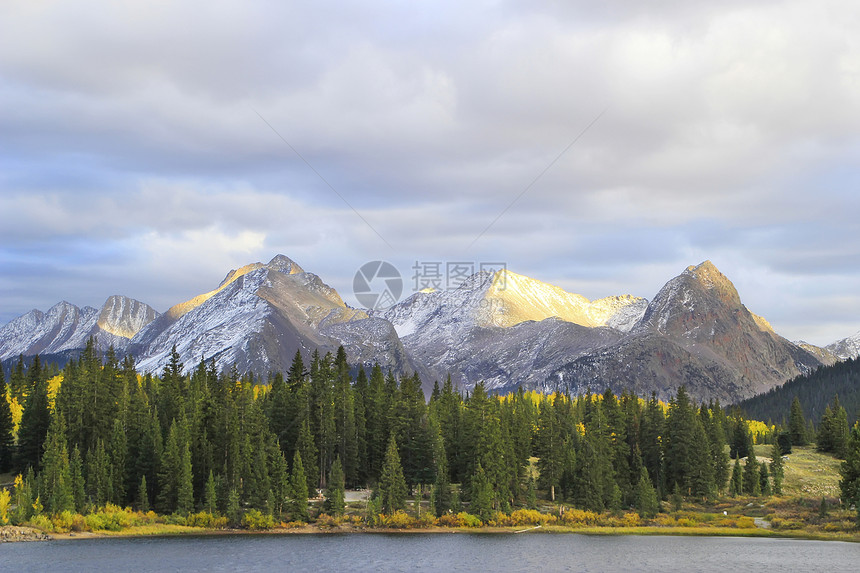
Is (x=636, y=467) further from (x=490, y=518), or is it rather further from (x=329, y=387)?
(x=329, y=387)

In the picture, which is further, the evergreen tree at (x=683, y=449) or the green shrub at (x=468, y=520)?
the evergreen tree at (x=683, y=449)

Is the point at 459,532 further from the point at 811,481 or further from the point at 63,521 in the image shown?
the point at 811,481

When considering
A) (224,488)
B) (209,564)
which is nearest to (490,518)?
(224,488)

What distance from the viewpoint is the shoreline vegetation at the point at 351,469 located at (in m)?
133

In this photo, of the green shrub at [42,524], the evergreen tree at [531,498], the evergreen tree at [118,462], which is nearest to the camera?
the green shrub at [42,524]

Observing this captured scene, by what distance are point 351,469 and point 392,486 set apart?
17475 millimetres

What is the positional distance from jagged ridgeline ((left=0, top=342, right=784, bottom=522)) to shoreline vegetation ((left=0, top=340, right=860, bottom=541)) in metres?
0.33

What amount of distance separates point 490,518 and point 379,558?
3574cm

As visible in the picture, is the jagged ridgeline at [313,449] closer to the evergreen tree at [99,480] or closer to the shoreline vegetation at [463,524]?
the evergreen tree at [99,480]

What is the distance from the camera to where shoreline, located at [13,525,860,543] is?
124250 mm

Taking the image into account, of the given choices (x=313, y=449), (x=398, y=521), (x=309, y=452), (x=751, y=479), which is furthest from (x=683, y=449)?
(x=309, y=452)

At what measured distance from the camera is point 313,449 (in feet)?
482

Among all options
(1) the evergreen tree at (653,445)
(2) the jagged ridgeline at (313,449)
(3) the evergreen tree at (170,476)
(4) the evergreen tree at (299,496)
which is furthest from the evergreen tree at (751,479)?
(3) the evergreen tree at (170,476)

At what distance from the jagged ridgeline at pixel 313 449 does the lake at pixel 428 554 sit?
1122 centimetres
